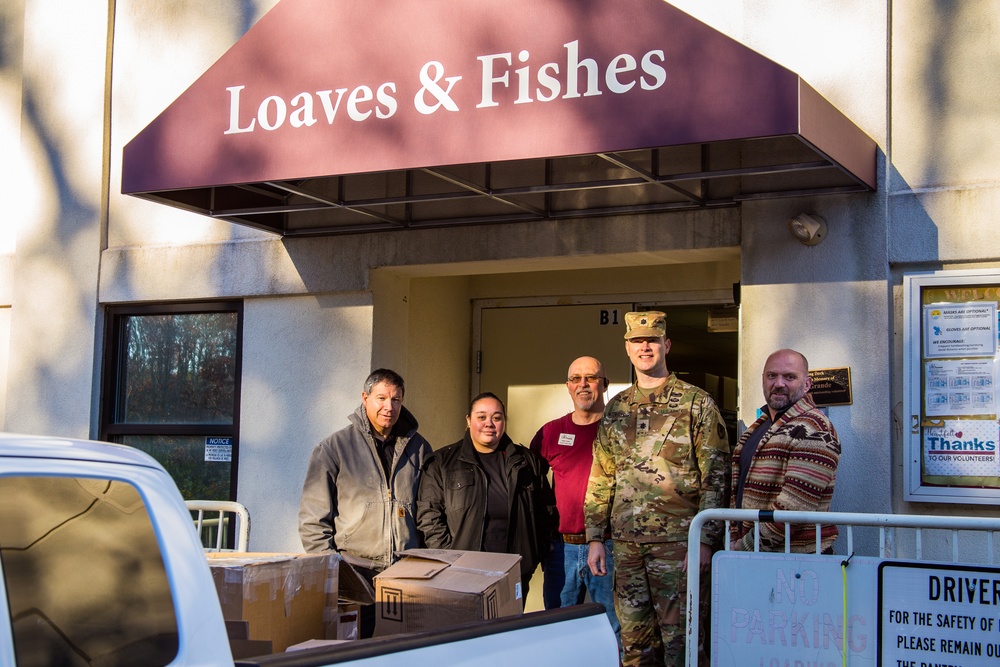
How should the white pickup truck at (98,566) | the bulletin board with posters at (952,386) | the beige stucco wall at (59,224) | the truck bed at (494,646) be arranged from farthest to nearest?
the beige stucco wall at (59,224), the bulletin board with posters at (952,386), the truck bed at (494,646), the white pickup truck at (98,566)

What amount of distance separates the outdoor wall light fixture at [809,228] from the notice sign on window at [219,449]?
4377 millimetres

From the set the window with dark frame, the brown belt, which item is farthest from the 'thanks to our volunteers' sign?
the window with dark frame

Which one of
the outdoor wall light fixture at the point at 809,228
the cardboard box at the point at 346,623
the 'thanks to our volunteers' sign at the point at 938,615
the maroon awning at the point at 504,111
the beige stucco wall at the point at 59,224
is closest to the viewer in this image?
the cardboard box at the point at 346,623

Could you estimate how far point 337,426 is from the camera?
7.96m

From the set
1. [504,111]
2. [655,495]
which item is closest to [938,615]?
[655,495]

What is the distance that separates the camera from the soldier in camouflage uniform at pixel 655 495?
5.95m

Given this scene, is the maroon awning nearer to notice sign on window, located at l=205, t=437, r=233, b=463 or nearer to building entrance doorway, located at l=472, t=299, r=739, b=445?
building entrance doorway, located at l=472, t=299, r=739, b=445

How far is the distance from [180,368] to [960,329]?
18.2 ft

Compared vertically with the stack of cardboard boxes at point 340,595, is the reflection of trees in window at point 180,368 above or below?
above

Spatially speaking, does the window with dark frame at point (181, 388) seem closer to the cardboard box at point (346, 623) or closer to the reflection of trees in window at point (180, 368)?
the reflection of trees in window at point (180, 368)

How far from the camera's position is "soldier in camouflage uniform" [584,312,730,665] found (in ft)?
19.5

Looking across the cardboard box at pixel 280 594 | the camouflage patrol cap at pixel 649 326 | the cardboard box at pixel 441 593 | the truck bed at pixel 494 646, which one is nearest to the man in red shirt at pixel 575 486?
the camouflage patrol cap at pixel 649 326

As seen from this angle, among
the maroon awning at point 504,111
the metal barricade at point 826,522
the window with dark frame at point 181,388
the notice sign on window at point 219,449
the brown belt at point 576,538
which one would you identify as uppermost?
the maroon awning at point 504,111

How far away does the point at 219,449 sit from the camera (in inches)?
336
